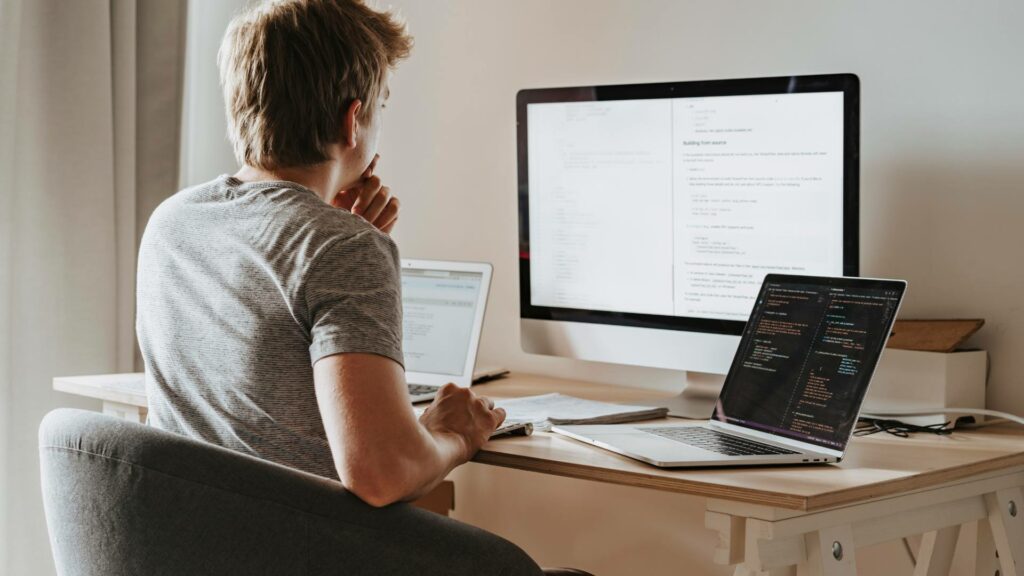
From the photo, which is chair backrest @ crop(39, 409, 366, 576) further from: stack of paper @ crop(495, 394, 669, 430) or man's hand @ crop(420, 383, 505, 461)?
stack of paper @ crop(495, 394, 669, 430)

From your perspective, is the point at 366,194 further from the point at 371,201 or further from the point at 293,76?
the point at 293,76

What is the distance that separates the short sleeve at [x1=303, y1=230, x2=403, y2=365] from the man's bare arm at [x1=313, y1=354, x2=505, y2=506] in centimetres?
1

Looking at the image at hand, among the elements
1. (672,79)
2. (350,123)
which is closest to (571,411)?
(350,123)

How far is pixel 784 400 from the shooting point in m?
1.43

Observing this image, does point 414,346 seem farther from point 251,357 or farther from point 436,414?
point 251,357

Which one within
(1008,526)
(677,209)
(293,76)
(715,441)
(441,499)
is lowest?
(441,499)

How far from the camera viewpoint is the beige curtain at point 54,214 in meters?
2.18

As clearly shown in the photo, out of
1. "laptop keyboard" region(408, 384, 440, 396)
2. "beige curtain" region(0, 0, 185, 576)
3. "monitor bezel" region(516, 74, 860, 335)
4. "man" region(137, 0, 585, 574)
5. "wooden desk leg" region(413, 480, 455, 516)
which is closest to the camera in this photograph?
"man" region(137, 0, 585, 574)

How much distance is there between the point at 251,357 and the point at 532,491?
126cm

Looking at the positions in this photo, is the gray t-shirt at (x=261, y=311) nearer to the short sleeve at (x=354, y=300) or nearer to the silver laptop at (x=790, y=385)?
the short sleeve at (x=354, y=300)

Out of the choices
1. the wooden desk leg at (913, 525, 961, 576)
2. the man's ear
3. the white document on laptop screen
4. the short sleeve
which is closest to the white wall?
the white document on laptop screen

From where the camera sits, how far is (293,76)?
1.29m

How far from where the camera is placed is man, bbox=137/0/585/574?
1.08 metres

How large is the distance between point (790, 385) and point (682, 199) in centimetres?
39
